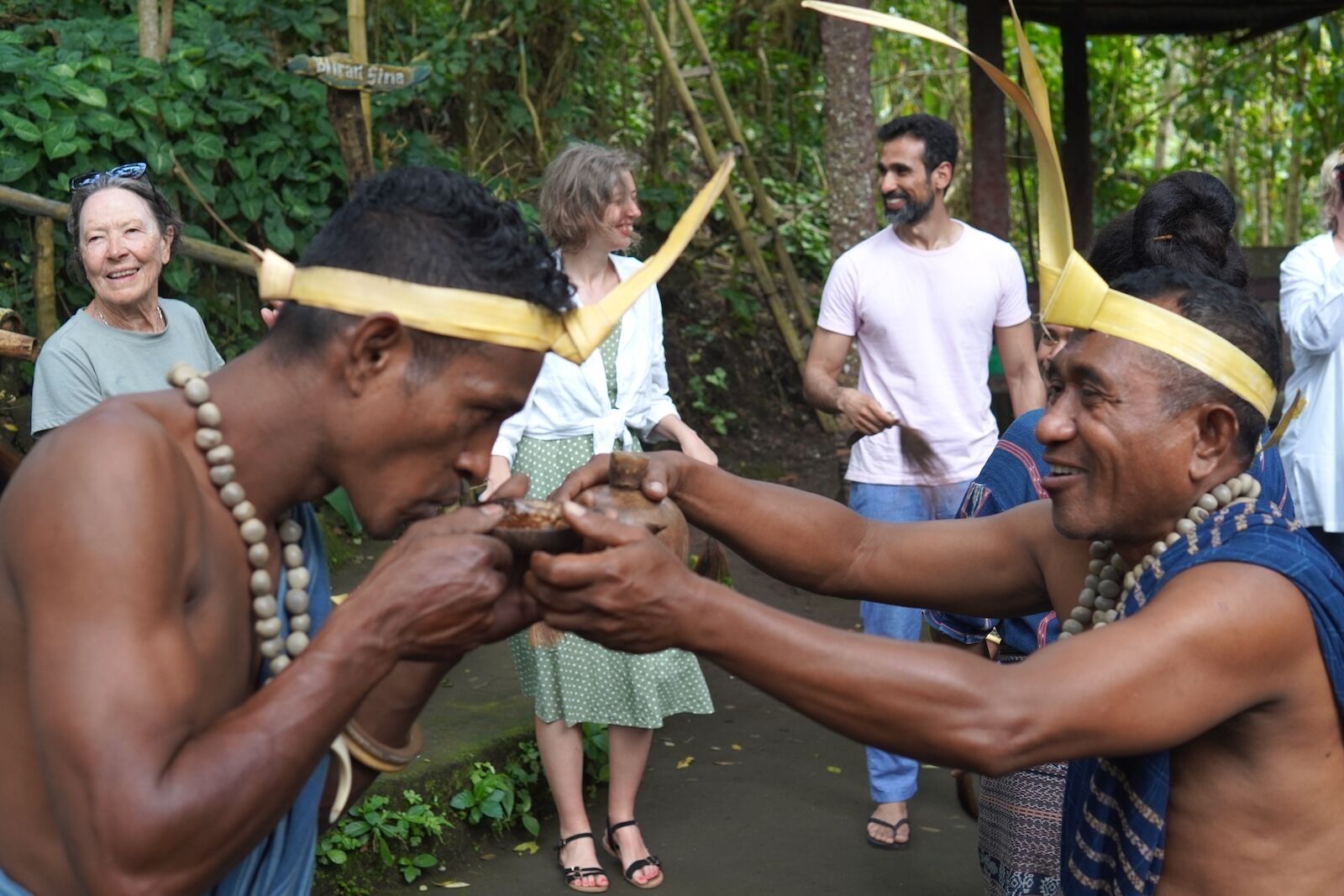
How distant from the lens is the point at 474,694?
584 cm

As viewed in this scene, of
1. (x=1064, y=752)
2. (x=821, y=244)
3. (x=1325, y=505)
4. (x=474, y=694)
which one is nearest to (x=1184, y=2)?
(x=821, y=244)

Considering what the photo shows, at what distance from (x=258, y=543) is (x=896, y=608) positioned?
3366 mm

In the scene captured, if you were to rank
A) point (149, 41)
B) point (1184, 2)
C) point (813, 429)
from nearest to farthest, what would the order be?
point (149, 41) → point (1184, 2) → point (813, 429)

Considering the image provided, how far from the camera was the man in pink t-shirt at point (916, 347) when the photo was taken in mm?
5258

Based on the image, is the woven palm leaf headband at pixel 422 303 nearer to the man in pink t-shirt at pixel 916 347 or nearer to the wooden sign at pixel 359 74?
the man in pink t-shirt at pixel 916 347

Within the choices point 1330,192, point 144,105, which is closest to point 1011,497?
point 1330,192

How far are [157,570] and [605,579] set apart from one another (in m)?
0.60

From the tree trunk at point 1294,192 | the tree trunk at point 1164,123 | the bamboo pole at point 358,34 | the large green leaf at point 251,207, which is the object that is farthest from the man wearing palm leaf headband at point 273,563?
the tree trunk at point 1164,123

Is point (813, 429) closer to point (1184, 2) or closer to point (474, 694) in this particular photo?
point (1184, 2)

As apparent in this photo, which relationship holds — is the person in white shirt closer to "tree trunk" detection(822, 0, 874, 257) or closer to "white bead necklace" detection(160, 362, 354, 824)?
"tree trunk" detection(822, 0, 874, 257)

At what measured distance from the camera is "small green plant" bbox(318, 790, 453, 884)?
15.0 feet

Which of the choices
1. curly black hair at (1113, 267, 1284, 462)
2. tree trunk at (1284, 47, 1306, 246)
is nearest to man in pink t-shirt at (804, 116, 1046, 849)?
curly black hair at (1113, 267, 1284, 462)

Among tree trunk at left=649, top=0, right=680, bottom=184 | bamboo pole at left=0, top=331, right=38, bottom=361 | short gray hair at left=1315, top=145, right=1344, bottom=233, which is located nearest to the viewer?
bamboo pole at left=0, top=331, right=38, bottom=361

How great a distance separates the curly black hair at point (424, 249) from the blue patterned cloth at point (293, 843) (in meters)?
0.36
